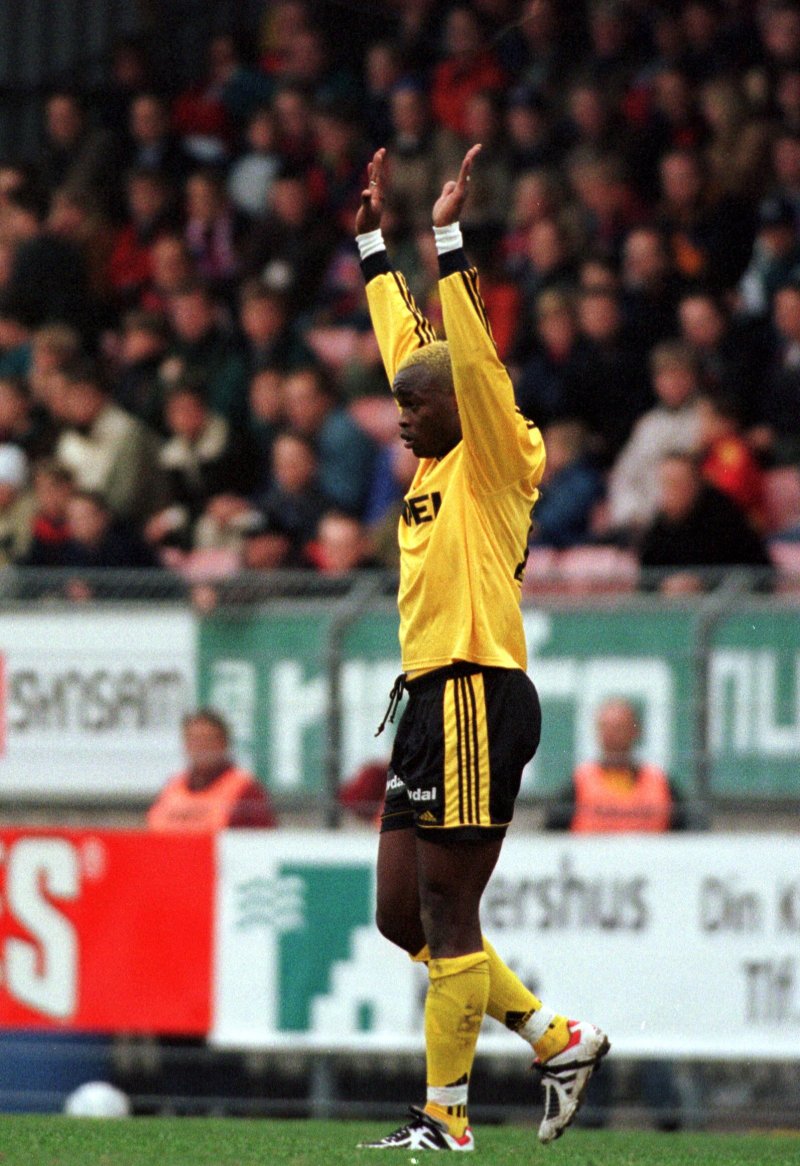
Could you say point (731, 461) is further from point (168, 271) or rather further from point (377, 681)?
A: point (168, 271)

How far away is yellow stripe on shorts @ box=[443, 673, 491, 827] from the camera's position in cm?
628

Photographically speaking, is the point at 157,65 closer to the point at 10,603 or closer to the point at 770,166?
the point at 770,166

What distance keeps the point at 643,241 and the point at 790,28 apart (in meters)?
1.85

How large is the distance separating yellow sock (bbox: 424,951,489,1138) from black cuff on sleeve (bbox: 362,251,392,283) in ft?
6.51

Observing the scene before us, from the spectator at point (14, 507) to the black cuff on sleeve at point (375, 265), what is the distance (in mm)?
5674

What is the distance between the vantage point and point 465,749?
20.7 ft

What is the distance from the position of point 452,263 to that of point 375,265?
33.8 inches

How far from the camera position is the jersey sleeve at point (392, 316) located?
22.3ft

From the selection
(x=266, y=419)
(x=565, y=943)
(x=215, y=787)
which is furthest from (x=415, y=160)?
(x=565, y=943)

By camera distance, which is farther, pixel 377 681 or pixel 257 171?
pixel 257 171

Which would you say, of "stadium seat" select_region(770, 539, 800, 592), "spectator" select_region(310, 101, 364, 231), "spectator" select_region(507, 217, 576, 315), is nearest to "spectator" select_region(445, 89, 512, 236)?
"spectator" select_region(507, 217, 576, 315)

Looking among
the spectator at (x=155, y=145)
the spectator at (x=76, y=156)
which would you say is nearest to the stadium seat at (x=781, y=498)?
the spectator at (x=155, y=145)

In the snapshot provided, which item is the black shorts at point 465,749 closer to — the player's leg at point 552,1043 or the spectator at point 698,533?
the player's leg at point 552,1043

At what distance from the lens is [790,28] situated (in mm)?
13422
